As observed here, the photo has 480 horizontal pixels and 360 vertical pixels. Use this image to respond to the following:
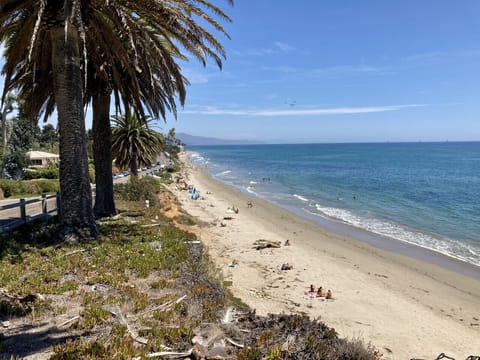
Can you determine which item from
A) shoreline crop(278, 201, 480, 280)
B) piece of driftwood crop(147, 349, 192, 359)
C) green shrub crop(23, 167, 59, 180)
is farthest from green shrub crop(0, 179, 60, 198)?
piece of driftwood crop(147, 349, 192, 359)

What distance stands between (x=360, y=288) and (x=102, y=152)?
11.1 m

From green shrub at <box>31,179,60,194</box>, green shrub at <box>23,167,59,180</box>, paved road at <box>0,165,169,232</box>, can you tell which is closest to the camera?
paved road at <box>0,165,169,232</box>

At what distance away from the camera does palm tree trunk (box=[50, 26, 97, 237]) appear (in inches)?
374

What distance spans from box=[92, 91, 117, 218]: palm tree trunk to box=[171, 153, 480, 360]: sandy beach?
193 inches

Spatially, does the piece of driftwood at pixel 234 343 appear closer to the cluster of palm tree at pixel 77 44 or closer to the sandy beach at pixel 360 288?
the sandy beach at pixel 360 288

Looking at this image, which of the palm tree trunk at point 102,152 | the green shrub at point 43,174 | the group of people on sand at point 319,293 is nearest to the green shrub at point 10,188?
the green shrub at point 43,174

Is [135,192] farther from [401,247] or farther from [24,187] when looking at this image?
[401,247]

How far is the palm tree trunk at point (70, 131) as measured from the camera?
9.50 m

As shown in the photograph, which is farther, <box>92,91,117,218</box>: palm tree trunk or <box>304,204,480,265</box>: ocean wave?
<box>304,204,480,265</box>: ocean wave

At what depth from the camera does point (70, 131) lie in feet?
31.5

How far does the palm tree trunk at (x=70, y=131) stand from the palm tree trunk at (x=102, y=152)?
3.68m

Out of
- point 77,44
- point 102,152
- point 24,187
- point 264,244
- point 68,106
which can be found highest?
point 77,44

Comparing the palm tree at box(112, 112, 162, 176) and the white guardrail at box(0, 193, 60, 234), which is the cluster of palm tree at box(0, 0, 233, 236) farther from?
the palm tree at box(112, 112, 162, 176)

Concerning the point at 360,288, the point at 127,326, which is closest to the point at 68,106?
the point at 127,326
